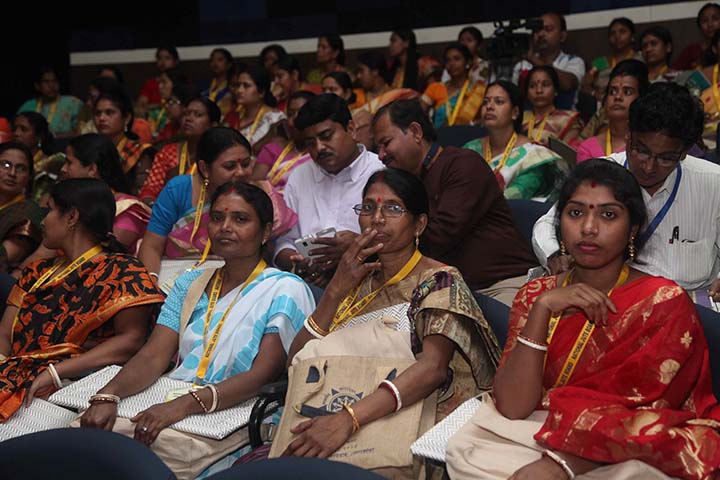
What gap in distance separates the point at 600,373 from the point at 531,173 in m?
2.25

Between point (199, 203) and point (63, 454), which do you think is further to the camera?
point (199, 203)

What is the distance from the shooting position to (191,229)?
11.6 feet

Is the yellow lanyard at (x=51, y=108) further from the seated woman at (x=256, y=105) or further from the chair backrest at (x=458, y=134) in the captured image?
the chair backrest at (x=458, y=134)

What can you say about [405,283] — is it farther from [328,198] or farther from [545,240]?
[328,198]

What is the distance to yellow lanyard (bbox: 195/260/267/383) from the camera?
2.58m

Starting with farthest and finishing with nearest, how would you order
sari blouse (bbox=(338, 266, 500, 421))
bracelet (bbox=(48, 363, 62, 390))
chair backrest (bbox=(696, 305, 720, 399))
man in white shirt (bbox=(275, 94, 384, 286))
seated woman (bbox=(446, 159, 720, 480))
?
man in white shirt (bbox=(275, 94, 384, 286)) → bracelet (bbox=(48, 363, 62, 390)) → sari blouse (bbox=(338, 266, 500, 421)) → chair backrest (bbox=(696, 305, 720, 399)) → seated woman (bbox=(446, 159, 720, 480))

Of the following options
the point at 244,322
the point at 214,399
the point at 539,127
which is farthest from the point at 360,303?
the point at 539,127

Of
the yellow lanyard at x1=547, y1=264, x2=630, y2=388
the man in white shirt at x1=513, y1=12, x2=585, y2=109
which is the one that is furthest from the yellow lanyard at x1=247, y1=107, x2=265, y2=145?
the yellow lanyard at x1=547, y1=264, x2=630, y2=388

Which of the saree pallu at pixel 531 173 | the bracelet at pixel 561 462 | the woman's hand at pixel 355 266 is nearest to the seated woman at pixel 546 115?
the saree pallu at pixel 531 173

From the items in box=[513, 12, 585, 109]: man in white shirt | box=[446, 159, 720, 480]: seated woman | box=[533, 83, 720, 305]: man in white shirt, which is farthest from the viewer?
box=[513, 12, 585, 109]: man in white shirt

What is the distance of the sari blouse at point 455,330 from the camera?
2.23m

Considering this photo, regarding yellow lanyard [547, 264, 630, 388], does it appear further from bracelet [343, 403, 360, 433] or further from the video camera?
the video camera

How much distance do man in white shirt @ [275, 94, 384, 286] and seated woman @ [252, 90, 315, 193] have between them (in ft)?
1.67

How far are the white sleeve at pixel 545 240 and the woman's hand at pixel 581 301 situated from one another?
0.72 metres
